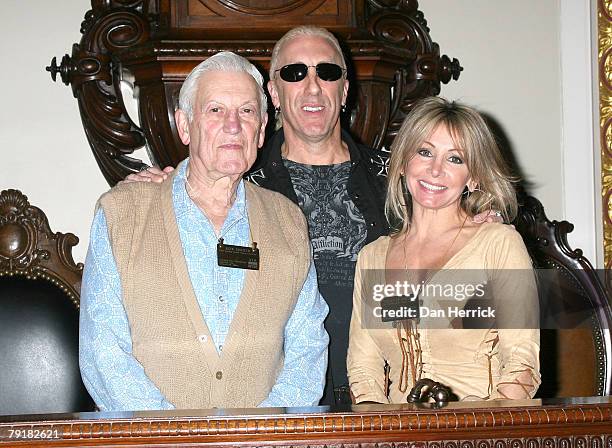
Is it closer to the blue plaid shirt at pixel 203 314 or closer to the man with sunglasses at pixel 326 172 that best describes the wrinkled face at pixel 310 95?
the man with sunglasses at pixel 326 172

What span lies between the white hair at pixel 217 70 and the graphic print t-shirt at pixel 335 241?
0.40 meters

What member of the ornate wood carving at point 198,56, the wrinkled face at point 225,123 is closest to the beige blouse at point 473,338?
the wrinkled face at point 225,123

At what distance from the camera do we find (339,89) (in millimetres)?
2627

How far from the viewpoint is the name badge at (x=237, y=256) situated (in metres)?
2.11

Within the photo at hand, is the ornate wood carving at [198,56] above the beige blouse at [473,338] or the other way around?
above

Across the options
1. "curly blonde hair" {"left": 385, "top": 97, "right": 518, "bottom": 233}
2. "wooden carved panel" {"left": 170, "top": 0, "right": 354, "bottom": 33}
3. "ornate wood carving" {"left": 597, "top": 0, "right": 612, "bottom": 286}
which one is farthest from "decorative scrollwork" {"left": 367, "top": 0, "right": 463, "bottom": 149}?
"curly blonde hair" {"left": 385, "top": 97, "right": 518, "bottom": 233}

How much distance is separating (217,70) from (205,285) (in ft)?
1.54

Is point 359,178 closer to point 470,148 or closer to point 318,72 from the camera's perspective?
point 318,72

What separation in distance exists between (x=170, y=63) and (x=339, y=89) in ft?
2.14

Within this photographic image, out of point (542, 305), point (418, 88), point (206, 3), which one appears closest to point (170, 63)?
point (206, 3)

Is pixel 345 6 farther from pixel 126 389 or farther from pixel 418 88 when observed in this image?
pixel 126 389

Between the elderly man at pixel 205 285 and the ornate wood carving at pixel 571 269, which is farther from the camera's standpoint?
the ornate wood carving at pixel 571 269

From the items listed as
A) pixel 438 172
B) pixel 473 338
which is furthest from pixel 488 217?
pixel 473 338

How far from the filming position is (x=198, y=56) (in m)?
2.99
